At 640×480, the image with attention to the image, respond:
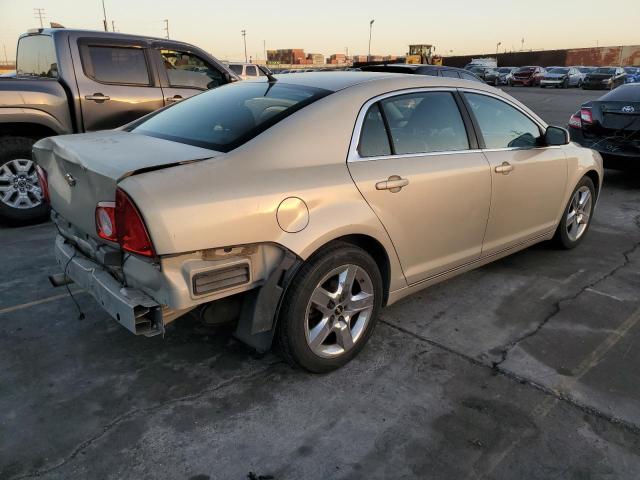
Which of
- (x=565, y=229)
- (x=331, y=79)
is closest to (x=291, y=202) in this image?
(x=331, y=79)

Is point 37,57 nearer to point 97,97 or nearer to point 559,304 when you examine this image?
point 97,97

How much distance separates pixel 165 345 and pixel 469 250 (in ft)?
7.16

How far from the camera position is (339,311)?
294 cm

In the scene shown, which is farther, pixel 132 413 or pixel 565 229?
pixel 565 229

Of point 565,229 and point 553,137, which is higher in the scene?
point 553,137

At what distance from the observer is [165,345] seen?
3.26m

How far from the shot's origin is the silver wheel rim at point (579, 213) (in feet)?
16.1

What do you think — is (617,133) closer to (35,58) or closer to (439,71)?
(439,71)

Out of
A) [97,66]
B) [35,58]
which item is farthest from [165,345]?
[35,58]

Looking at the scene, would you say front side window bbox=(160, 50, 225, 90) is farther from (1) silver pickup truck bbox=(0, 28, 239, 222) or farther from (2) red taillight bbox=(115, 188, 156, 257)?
(2) red taillight bbox=(115, 188, 156, 257)

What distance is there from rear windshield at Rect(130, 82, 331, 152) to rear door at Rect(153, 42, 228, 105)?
2.97 metres

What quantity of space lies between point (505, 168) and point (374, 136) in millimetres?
1261

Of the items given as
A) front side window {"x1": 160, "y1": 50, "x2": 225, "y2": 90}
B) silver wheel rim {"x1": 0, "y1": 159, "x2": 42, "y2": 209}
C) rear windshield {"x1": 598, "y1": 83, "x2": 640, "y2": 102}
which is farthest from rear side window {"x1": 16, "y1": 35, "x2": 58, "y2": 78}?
rear windshield {"x1": 598, "y1": 83, "x2": 640, "y2": 102}

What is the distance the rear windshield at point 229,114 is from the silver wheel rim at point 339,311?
90 centimetres
